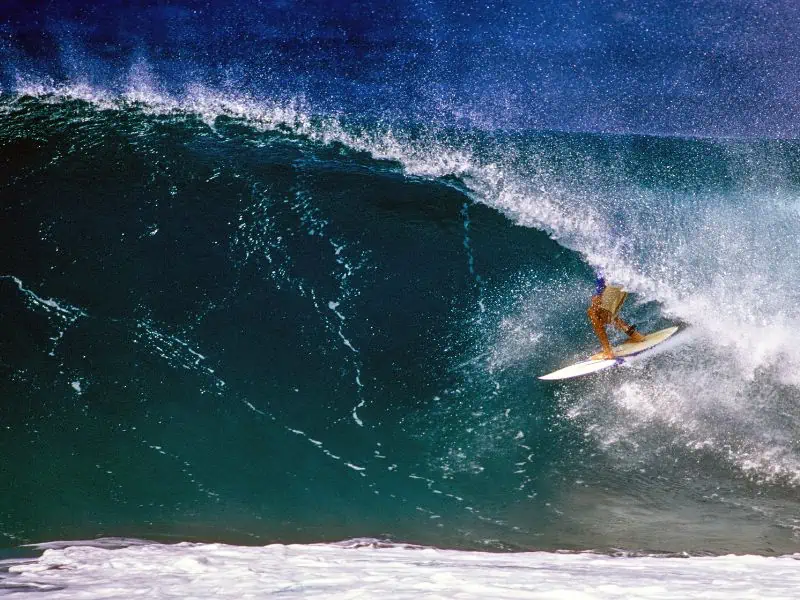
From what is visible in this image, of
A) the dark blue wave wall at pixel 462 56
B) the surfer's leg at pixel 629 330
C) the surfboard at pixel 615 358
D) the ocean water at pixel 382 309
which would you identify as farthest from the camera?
the dark blue wave wall at pixel 462 56

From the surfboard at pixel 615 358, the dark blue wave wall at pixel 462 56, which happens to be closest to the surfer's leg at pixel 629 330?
the surfboard at pixel 615 358

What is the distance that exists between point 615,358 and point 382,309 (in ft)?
6.63

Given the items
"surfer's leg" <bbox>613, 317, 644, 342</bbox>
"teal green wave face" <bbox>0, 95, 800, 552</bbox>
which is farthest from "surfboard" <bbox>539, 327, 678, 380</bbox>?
"teal green wave face" <bbox>0, 95, 800, 552</bbox>

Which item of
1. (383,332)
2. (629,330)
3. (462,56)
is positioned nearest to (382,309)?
(383,332)

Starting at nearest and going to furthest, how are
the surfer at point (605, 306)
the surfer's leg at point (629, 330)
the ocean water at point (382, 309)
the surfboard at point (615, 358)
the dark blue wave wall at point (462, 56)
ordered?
1. the ocean water at point (382, 309)
2. the surfer at point (605, 306)
3. the surfer's leg at point (629, 330)
4. the surfboard at point (615, 358)
5. the dark blue wave wall at point (462, 56)

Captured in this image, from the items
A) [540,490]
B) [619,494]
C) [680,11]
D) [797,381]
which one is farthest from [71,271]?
[680,11]

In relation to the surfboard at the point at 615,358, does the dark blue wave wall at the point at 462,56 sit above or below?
above

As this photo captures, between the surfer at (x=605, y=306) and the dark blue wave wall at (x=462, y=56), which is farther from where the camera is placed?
the dark blue wave wall at (x=462, y=56)

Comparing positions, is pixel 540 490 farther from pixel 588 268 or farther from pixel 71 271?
pixel 71 271

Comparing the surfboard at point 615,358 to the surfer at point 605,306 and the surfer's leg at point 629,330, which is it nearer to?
the surfer's leg at point 629,330

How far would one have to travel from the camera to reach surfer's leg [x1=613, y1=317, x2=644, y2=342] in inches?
207

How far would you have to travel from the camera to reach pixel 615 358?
5316 millimetres

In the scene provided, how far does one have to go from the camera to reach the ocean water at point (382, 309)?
4.90 metres

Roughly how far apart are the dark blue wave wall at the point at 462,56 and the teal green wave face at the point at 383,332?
45 cm
